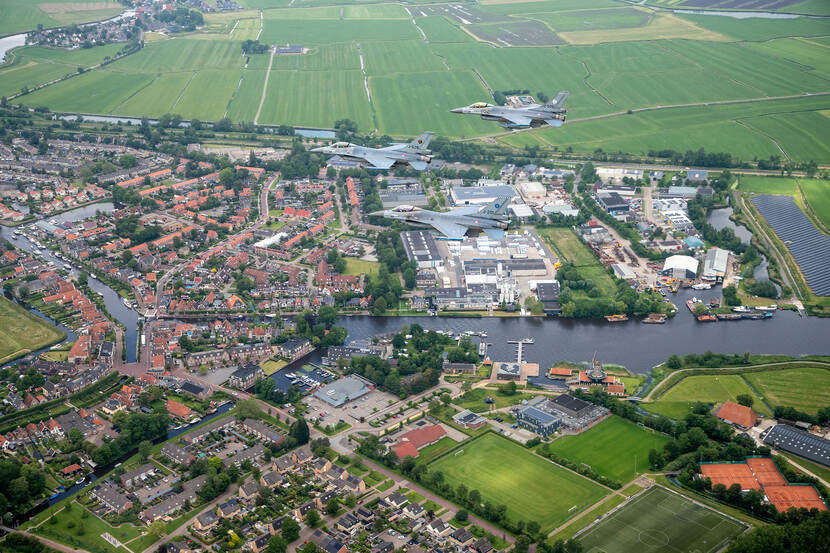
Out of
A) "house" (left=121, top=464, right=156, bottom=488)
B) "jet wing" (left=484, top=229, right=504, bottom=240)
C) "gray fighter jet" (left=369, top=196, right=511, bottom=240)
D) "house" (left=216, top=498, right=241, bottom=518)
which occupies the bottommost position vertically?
"house" (left=121, top=464, right=156, bottom=488)

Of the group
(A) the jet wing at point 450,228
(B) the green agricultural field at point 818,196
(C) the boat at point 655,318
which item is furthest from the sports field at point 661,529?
(B) the green agricultural field at point 818,196

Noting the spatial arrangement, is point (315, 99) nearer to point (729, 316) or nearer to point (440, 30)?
point (440, 30)

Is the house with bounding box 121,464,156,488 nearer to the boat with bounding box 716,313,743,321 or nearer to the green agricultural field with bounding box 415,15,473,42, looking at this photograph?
the boat with bounding box 716,313,743,321

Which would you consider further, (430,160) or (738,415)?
(430,160)

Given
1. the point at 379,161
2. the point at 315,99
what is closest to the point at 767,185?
the point at 379,161

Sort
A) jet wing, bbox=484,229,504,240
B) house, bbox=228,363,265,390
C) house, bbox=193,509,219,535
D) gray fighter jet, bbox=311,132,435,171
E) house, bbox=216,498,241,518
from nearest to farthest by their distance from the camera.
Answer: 1. house, bbox=193,509,219,535
2. house, bbox=216,498,241,518
3. jet wing, bbox=484,229,504,240
4. house, bbox=228,363,265,390
5. gray fighter jet, bbox=311,132,435,171

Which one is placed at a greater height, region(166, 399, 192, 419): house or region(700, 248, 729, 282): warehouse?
region(700, 248, 729, 282): warehouse

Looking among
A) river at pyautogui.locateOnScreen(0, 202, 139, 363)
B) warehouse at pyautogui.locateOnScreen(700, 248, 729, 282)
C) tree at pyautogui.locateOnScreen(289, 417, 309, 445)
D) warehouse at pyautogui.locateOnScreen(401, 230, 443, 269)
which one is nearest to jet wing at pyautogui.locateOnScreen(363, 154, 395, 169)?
warehouse at pyautogui.locateOnScreen(401, 230, 443, 269)
